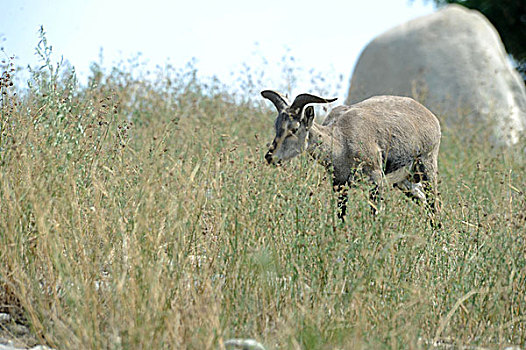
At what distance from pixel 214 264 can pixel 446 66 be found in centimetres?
1148

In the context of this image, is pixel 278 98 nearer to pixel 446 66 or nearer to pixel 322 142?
pixel 322 142

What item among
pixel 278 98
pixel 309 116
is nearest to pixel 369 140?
pixel 309 116

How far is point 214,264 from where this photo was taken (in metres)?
4.20

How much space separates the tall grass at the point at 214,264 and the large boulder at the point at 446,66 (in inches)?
377

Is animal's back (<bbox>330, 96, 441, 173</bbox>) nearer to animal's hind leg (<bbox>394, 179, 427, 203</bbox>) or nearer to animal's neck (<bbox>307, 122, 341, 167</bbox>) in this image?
animal's neck (<bbox>307, 122, 341, 167</bbox>)

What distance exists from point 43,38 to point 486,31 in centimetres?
1245

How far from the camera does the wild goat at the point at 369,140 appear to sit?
20.4ft

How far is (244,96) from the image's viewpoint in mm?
10273

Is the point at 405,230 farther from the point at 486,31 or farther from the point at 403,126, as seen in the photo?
the point at 486,31

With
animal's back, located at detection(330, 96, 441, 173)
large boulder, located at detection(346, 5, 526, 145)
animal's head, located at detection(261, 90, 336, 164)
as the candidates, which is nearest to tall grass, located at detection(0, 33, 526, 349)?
animal's head, located at detection(261, 90, 336, 164)

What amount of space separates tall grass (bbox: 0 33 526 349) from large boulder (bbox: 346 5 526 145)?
377 inches

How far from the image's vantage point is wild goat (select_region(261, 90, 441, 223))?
622cm

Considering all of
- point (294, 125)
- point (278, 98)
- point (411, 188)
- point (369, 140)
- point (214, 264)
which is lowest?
point (411, 188)

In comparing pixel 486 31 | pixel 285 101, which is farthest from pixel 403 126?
pixel 486 31
